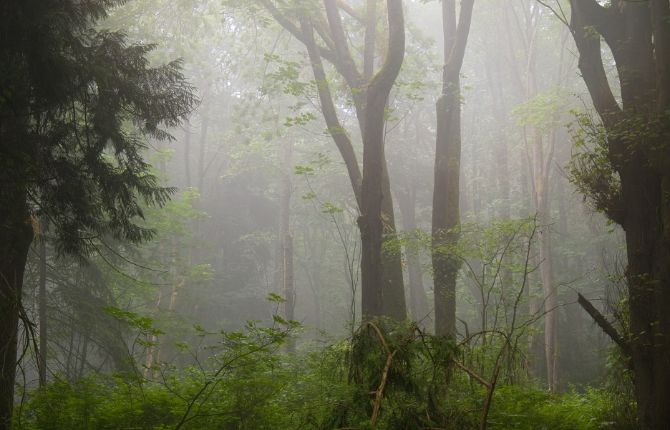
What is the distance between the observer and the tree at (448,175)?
9367 mm

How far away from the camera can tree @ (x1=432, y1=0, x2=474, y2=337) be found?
9.37 m

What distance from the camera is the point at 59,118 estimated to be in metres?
5.89

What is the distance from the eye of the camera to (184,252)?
84.4 ft

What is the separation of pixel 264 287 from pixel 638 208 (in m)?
22.8

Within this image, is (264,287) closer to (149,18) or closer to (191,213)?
(191,213)

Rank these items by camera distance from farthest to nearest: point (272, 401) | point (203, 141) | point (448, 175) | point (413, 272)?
1. point (203, 141)
2. point (413, 272)
3. point (448, 175)
4. point (272, 401)

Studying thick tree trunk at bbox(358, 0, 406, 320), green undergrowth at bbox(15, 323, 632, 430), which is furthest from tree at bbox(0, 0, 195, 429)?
thick tree trunk at bbox(358, 0, 406, 320)

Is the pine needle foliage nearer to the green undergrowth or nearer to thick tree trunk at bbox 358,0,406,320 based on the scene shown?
the green undergrowth

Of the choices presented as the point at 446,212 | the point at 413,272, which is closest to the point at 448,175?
the point at 446,212

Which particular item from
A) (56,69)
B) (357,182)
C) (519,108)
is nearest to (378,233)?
(357,182)

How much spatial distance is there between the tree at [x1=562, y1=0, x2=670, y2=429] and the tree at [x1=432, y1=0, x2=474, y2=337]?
3485 mm

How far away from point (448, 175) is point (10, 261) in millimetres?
7122

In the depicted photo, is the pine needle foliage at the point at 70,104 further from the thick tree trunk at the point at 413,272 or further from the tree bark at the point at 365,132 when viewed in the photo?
the thick tree trunk at the point at 413,272

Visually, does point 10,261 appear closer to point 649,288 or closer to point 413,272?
point 649,288
